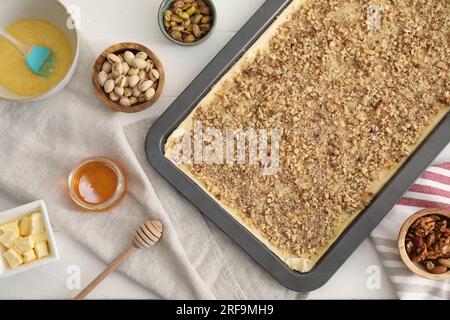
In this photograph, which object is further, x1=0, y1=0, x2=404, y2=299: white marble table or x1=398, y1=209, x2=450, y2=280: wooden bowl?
x1=0, y1=0, x2=404, y2=299: white marble table

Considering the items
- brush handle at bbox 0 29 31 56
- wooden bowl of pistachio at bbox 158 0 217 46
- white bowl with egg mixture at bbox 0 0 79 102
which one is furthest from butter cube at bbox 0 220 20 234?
wooden bowl of pistachio at bbox 158 0 217 46

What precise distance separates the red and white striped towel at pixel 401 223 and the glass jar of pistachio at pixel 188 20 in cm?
68

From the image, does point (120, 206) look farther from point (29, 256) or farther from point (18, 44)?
point (18, 44)

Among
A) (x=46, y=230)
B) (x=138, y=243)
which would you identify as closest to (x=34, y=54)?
(x=46, y=230)

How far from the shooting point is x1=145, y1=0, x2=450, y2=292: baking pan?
1342 mm

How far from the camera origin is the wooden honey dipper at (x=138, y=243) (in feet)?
4.55

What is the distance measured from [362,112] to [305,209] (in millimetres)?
287

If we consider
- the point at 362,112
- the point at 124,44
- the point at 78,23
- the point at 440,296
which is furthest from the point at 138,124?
the point at 440,296

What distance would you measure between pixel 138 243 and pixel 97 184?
7.5 inches

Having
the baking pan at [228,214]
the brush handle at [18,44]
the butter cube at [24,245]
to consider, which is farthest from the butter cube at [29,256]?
the brush handle at [18,44]

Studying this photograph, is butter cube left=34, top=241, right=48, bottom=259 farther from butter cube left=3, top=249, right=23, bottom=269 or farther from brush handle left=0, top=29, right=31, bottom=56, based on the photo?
brush handle left=0, top=29, right=31, bottom=56

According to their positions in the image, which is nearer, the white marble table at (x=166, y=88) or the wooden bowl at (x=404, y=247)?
the wooden bowl at (x=404, y=247)

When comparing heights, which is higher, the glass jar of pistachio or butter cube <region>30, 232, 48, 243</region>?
the glass jar of pistachio

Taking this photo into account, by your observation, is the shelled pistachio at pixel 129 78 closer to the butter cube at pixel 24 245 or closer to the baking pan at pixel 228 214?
the baking pan at pixel 228 214
